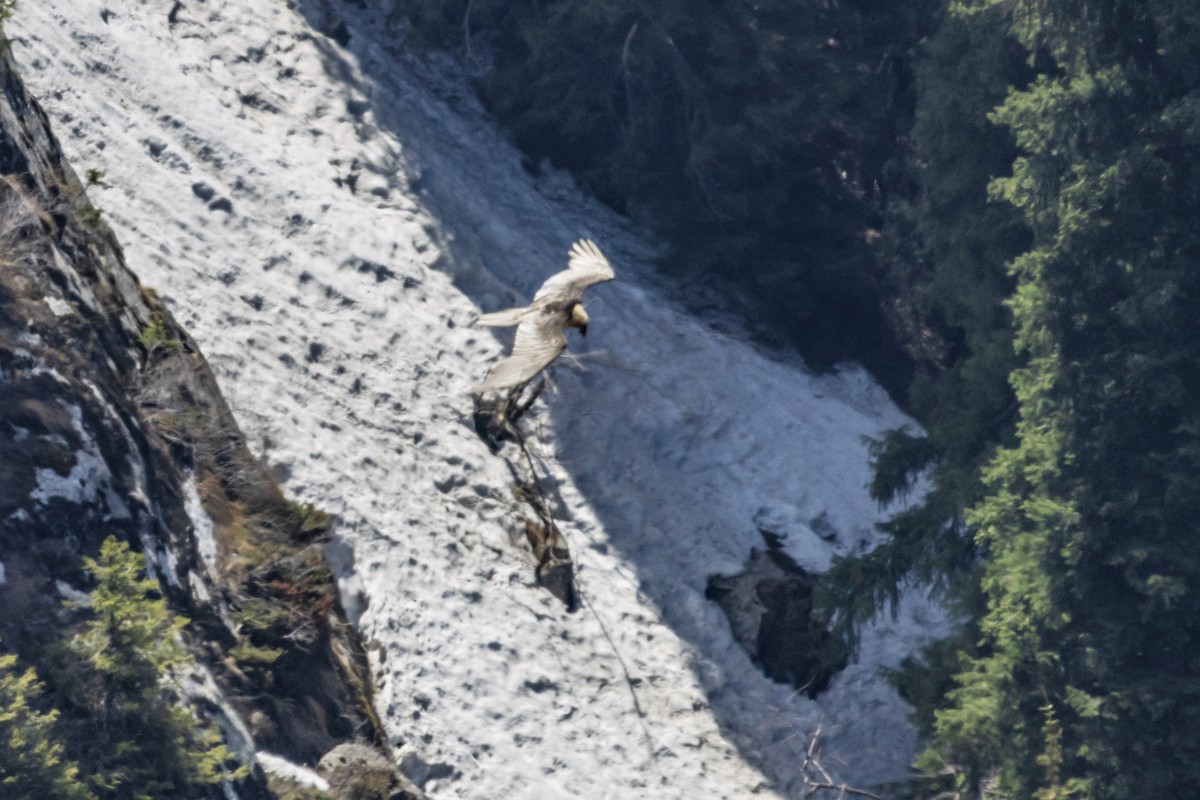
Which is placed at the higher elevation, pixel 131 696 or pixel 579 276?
pixel 579 276

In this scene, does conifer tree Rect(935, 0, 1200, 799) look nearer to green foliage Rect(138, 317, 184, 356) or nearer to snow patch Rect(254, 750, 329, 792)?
snow patch Rect(254, 750, 329, 792)

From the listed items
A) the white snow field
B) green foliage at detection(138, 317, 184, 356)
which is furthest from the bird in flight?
the white snow field

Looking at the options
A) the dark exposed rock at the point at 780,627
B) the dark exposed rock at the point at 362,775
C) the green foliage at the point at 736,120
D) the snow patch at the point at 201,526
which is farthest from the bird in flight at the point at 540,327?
the green foliage at the point at 736,120

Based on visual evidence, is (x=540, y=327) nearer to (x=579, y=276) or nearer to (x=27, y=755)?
(x=579, y=276)

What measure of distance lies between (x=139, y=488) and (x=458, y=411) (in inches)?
212

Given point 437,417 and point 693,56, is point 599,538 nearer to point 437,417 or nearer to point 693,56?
point 437,417

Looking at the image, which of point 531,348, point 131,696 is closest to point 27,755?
point 131,696

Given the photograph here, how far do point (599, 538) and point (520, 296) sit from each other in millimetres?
3261

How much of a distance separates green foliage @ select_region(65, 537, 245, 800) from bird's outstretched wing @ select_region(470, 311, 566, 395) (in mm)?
2689

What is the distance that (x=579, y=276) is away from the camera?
1056 centimetres

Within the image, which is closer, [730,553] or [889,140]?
[730,553]

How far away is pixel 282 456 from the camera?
39.8 feet

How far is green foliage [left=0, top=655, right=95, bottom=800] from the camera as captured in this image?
23.2 feet

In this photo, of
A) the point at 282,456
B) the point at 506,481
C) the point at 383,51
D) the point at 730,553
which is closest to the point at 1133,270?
→ the point at 730,553
